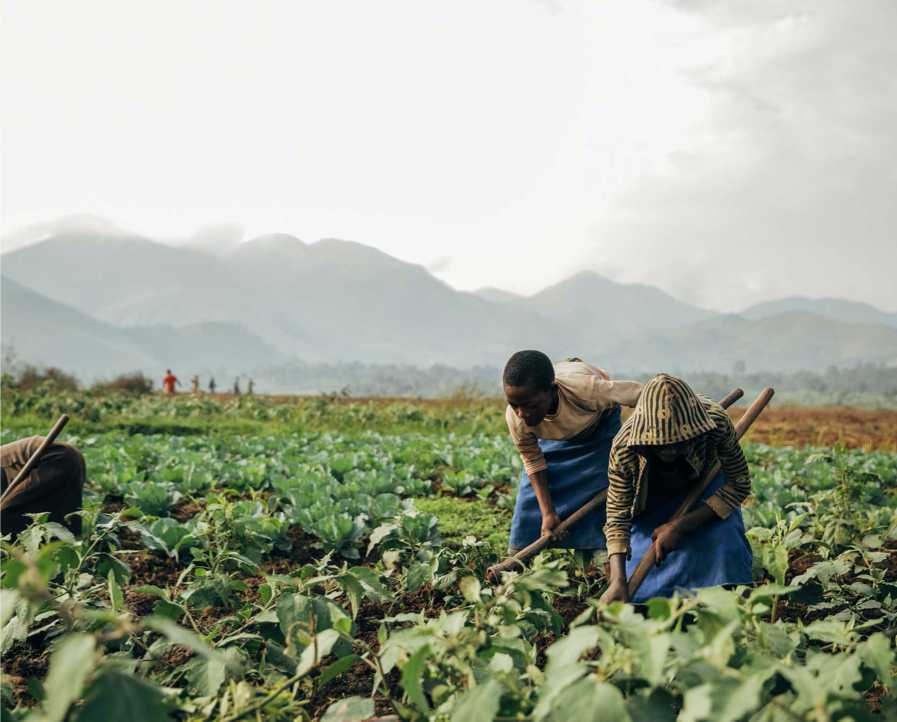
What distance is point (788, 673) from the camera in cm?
128

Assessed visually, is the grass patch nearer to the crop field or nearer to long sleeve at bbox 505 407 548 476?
the crop field

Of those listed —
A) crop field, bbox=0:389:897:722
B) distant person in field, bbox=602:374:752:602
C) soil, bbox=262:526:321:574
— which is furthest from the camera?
soil, bbox=262:526:321:574

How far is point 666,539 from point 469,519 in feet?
9.24

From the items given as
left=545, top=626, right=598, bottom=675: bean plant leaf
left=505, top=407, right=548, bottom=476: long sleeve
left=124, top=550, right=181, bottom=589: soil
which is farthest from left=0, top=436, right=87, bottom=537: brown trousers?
left=545, top=626, right=598, bottom=675: bean plant leaf

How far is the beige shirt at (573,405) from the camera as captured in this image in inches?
146

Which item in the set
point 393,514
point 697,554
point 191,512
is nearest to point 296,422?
point 191,512

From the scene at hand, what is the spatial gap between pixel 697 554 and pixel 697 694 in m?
2.16

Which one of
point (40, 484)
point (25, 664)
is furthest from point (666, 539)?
point (40, 484)

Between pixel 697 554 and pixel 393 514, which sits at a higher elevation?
pixel 697 554

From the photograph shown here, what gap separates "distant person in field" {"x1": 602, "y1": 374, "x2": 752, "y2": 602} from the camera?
10.1ft

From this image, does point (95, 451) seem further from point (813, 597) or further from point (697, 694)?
point (697, 694)

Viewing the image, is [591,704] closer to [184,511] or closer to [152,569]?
[152,569]

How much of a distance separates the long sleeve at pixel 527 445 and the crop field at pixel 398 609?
0.47 metres

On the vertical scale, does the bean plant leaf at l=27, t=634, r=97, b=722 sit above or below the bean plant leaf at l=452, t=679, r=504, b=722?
above
